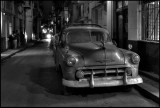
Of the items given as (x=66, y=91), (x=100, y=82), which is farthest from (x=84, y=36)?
(x=100, y=82)

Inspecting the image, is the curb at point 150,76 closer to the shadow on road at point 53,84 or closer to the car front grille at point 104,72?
the shadow on road at point 53,84

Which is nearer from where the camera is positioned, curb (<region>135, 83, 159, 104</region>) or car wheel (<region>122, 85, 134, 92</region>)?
curb (<region>135, 83, 159, 104</region>)

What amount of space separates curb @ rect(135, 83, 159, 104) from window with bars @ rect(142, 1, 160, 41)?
2.99m

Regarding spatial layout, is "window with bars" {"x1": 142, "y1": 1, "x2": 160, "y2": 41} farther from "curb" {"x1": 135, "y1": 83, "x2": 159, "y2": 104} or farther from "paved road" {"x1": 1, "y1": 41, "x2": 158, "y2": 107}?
"paved road" {"x1": 1, "y1": 41, "x2": 158, "y2": 107}

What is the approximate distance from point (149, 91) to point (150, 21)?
4417 millimetres

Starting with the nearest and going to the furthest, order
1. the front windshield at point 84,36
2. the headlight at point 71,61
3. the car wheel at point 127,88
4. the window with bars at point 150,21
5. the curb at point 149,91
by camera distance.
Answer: the curb at point 149,91, the headlight at point 71,61, the car wheel at point 127,88, the front windshield at point 84,36, the window with bars at point 150,21

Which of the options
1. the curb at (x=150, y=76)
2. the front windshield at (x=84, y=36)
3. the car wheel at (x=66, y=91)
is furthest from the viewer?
the front windshield at (x=84, y=36)

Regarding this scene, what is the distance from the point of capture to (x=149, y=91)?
6.84 metres

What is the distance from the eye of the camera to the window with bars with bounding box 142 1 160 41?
9.94 metres

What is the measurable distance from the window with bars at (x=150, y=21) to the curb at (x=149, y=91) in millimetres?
2986

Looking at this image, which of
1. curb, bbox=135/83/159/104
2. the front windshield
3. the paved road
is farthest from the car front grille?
the front windshield

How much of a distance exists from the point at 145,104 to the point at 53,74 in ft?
16.4

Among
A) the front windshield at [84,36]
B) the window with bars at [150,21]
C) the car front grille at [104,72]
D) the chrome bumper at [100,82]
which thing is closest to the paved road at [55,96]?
the chrome bumper at [100,82]

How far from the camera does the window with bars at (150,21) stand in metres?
9.94
